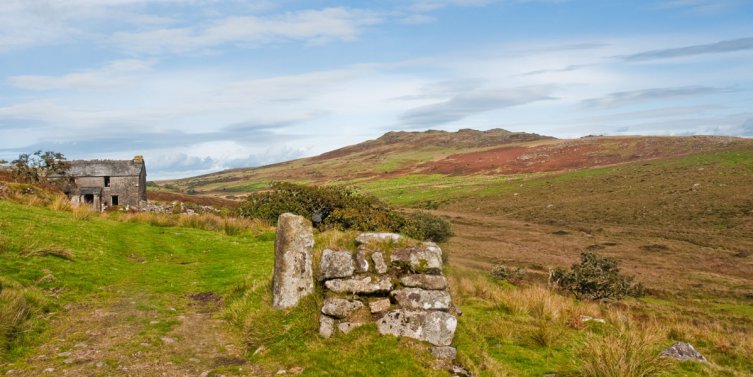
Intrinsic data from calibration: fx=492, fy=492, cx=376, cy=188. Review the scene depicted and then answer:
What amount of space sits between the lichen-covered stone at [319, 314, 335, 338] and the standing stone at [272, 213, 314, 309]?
46.0 inches

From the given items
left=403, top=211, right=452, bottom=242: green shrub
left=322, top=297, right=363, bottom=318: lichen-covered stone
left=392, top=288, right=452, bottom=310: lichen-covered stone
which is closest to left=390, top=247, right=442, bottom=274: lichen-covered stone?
left=392, top=288, right=452, bottom=310: lichen-covered stone

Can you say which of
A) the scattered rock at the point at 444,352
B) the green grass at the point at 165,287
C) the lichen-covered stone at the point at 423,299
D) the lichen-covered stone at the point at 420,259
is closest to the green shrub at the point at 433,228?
the green grass at the point at 165,287

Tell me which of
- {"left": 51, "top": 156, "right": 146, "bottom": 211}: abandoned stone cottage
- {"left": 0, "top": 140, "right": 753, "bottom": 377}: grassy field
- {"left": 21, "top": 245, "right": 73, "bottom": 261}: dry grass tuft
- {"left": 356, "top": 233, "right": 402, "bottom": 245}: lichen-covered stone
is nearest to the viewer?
{"left": 0, "top": 140, "right": 753, "bottom": 377}: grassy field

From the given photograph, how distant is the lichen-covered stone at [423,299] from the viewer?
32.5 ft

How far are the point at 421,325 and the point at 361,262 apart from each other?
6.11 ft

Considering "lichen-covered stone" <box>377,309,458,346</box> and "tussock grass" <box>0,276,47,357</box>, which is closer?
"tussock grass" <box>0,276,47,357</box>

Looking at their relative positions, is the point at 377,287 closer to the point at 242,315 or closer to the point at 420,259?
the point at 420,259

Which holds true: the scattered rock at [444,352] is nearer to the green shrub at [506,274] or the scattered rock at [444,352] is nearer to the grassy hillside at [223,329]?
the grassy hillside at [223,329]

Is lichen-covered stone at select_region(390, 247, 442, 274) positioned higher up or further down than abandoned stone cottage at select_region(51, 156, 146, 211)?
further down

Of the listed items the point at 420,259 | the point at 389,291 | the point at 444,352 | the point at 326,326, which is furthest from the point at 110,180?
the point at 444,352

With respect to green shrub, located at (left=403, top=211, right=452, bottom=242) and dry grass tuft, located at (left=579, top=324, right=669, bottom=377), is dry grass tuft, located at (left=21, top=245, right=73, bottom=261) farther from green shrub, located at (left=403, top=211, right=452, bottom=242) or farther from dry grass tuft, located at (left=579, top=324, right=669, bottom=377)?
green shrub, located at (left=403, top=211, right=452, bottom=242)

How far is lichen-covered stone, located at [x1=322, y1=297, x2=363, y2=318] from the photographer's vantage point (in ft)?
32.9

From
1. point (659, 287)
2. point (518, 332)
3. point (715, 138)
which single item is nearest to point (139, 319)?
point (518, 332)

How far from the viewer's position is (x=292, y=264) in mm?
11172
